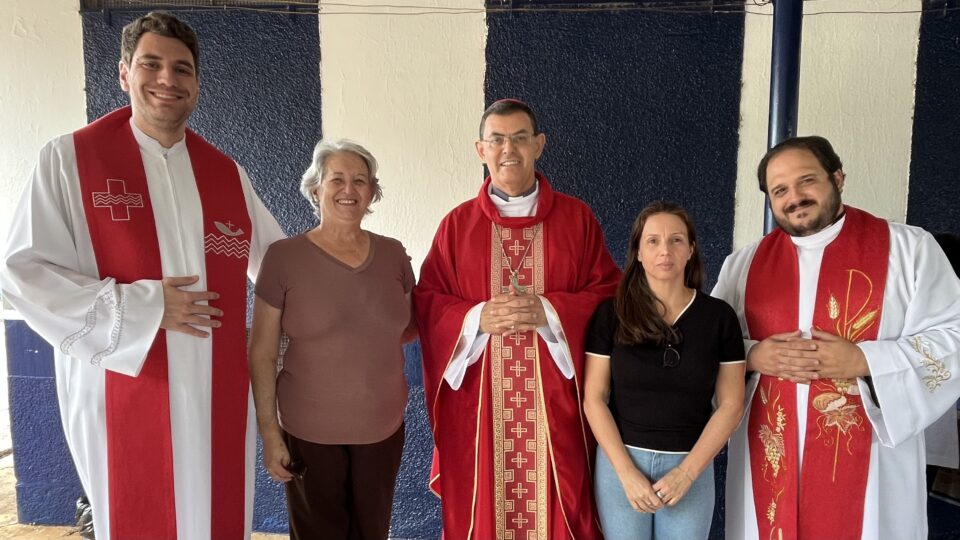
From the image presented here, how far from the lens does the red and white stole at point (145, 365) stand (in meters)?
1.97

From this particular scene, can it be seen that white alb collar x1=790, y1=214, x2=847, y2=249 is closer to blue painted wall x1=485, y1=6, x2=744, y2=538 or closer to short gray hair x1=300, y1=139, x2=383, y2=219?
blue painted wall x1=485, y1=6, x2=744, y2=538

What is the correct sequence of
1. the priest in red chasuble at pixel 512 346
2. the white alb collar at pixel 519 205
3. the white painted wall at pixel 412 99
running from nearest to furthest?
1. the priest in red chasuble at pixel 512 346
2. the white alb collar at pixel 519 205
3. the white painted wall at pixel 412 99

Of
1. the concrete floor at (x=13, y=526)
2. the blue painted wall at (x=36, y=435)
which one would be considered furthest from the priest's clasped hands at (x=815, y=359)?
the blue painted wall at (x=36, y=435)

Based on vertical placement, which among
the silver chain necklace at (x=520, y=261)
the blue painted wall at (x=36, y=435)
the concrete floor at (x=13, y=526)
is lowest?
the concrete floor at (x=13, y=526)

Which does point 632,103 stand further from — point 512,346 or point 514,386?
point 514,386

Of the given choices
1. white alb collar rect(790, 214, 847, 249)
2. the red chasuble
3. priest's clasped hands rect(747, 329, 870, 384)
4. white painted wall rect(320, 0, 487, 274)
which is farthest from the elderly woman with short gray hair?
white alb collar rect(790, 214, 847, 249)

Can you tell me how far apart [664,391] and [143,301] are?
1.72m

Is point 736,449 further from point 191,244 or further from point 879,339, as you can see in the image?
point 191,244

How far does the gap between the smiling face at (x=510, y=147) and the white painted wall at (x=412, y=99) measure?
0.99 m

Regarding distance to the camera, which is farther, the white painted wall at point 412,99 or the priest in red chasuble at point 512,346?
the white painted wall at point 412,99

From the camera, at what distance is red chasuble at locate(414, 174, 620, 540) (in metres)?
2.27

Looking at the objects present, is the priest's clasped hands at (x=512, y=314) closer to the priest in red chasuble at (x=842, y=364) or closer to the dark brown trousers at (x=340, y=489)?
the dark brown trousers at (x=340, y=489)

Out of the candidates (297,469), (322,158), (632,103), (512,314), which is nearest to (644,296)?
(512,314)

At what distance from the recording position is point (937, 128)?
301 centimetres
